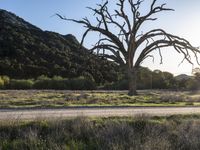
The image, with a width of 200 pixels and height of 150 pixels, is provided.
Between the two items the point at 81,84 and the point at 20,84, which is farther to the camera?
the point at 81,84

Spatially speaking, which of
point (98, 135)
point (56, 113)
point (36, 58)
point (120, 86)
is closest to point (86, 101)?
point (56, 113)

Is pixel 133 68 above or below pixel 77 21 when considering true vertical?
below

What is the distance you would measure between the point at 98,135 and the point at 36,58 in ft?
215

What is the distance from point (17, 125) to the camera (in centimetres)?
1667

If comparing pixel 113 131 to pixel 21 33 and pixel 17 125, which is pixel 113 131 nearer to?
pixel 17 125

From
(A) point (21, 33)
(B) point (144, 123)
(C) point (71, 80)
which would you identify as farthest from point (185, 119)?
(A) point (21, 33)

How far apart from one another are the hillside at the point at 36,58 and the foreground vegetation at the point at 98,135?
54.8m

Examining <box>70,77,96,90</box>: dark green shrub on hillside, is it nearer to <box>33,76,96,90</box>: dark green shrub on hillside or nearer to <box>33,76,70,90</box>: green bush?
<box>33,76,96,90</box>: dark green shrub on hillside

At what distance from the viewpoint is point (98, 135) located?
1628cm

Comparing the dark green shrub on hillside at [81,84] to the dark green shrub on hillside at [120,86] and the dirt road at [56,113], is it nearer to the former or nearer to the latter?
the dark green shrub on hillside at [120,86]

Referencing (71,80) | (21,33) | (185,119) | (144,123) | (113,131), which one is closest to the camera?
(113,131)

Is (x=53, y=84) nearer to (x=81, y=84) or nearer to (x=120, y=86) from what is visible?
(x=81, y=84)

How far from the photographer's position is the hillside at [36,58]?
77312 millimetres

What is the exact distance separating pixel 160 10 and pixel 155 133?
24.8 metres
